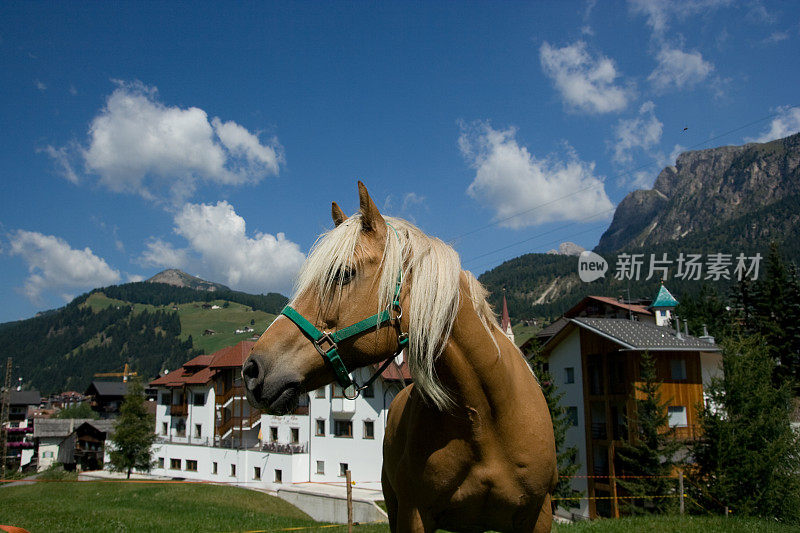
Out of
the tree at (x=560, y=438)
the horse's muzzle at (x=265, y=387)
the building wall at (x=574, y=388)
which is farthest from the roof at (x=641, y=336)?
the horse's muzzle at (x=265, y=387)

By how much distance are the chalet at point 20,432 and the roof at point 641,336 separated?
6699 centimetres

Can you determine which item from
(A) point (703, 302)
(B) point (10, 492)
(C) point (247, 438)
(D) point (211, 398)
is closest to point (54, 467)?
(D) point (211, 398)

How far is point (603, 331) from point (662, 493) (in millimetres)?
10016

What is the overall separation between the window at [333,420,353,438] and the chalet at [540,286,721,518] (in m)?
15.4

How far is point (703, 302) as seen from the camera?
69.3m

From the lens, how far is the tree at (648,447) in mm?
23656

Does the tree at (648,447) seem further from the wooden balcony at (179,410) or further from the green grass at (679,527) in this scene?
the wooden balcony at (179,410)

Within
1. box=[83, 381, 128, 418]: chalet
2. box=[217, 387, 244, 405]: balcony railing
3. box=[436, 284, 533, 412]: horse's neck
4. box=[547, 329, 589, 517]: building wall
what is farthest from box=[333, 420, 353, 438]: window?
box=[83, 381, 128, 418]: chalet

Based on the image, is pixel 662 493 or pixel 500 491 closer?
pixel 500 491

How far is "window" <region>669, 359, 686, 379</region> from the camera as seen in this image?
2905 cm

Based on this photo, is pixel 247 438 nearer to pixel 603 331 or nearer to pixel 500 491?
pixel 603 331

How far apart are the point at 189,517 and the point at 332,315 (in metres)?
18.6

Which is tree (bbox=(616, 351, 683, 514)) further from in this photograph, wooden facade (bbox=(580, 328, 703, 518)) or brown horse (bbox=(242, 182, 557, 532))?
brown horse (bbox=(242, 182, 557, 532))

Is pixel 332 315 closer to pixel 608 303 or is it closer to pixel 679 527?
pixel 679 527
